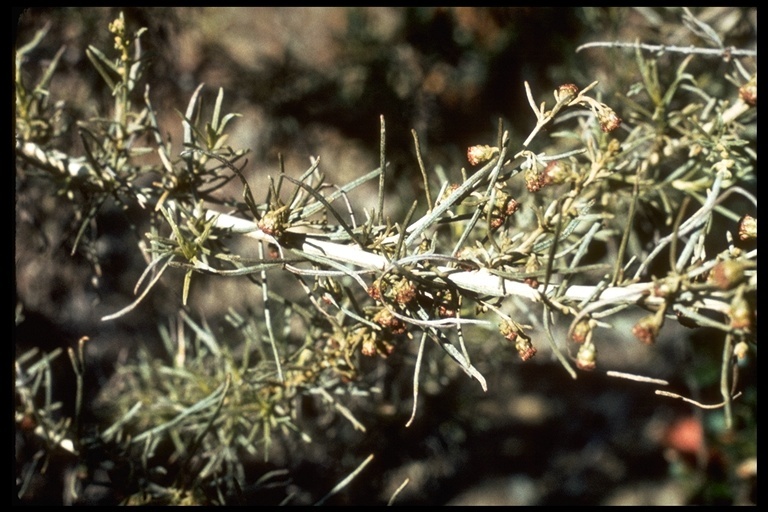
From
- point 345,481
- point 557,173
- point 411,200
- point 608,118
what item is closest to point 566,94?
point 608,118

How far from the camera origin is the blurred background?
3.51 feet

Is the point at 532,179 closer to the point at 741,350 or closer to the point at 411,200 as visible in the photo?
the point at 741,350

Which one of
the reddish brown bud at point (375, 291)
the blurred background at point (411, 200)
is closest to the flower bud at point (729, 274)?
the reddish brown bud at point (375, 291)

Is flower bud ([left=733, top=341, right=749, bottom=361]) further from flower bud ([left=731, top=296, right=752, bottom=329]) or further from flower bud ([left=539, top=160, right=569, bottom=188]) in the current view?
flower bud ([left=539, top=160, right=569, bottom=188])

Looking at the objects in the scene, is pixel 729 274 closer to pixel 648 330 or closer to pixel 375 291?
pixel 648 330

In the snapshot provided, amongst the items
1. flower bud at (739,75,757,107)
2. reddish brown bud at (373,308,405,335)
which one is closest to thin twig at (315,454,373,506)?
reddish brown bud at (373,308,405,335)

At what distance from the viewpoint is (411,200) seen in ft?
3.50

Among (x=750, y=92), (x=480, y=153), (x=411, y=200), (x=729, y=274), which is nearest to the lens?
(x=729, y=274)

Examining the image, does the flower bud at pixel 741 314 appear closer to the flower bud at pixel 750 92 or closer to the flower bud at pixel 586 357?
the flower bud at pixel 586 357

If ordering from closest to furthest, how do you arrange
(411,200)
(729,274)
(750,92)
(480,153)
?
(729,274)
(480,153)
(750,92)
(411,200)

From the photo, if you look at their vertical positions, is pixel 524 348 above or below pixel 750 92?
below

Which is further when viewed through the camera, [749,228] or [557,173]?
[557,173]

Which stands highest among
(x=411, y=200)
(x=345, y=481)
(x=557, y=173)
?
(x=557, y=173)

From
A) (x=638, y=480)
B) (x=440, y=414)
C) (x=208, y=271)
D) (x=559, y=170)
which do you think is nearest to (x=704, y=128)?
(x=559, y=170)
